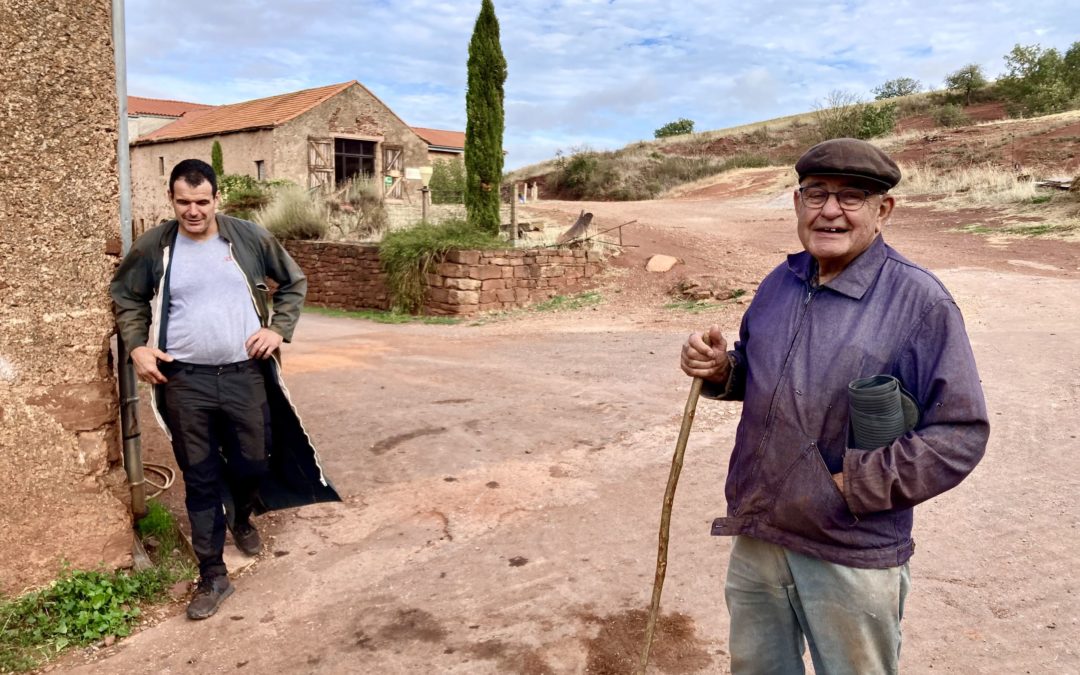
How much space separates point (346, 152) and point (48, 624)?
1085 inches

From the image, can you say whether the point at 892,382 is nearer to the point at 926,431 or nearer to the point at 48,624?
the point at 926,431

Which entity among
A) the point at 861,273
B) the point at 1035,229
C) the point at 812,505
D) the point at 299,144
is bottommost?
the point at 812,505

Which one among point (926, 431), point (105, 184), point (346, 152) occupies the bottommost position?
point (926, 431)

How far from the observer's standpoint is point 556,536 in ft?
→ 14.3

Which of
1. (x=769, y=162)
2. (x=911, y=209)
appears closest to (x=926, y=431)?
(x=911, y=209)

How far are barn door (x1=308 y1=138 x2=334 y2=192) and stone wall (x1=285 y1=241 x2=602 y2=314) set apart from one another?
1211 centimetres

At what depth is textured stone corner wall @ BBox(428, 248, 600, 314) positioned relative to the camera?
13422 mm

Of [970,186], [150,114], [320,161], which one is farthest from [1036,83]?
[150,114]

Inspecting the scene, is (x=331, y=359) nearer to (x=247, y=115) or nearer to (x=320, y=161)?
(x=320, y=161)

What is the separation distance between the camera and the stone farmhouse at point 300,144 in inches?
1086

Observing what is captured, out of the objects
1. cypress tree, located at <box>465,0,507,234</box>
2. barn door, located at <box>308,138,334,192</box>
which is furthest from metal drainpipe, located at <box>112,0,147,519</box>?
barn door, located at <box>308,138,334,192</box>

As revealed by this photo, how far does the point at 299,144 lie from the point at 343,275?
13779 mm

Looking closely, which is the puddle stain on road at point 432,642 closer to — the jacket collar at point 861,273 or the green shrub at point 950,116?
the jacket collar at point 861,273

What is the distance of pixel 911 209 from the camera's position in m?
18.8
